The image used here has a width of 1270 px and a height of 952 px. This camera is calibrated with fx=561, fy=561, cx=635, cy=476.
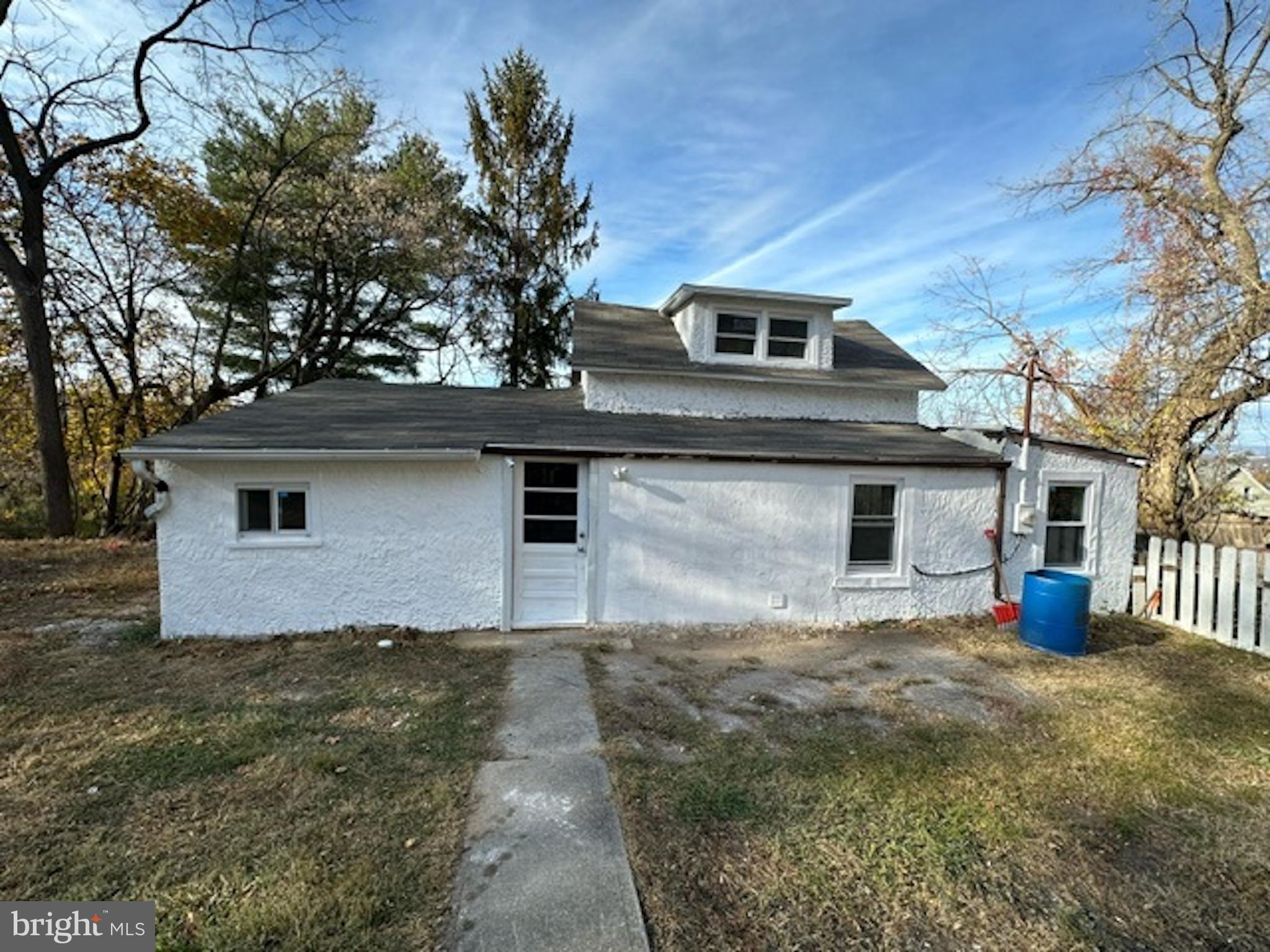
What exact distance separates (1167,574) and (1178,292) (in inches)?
189

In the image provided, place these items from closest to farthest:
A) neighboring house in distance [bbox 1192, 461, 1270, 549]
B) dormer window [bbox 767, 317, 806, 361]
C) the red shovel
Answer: the red shovel
neighboring house in distance [bbox 1192, 461, 1270, 549]
dormer window [bbox 767, 317, 806, 361]

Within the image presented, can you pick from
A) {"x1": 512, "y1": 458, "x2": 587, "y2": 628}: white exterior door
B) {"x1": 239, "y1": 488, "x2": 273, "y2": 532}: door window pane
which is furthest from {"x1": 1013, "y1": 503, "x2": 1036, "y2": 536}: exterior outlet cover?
{"x1": 239, "y1": 488, "x2": 273, "y2": 532}: door window pane

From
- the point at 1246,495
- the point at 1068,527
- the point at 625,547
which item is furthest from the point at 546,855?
the point at 1246,495

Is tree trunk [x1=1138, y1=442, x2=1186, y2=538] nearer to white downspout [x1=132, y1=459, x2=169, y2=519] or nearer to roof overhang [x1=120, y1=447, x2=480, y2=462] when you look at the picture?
roof overhang [x1=120, y1=447, x2=480, y2=462]

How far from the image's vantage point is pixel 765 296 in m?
9.97

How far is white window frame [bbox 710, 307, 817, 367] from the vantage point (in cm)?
1010

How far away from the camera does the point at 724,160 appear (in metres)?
11.5

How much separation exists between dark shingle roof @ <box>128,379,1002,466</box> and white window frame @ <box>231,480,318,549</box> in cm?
55

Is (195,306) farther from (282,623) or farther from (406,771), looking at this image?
(406,771)

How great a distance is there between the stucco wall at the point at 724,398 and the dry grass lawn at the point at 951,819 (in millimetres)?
4862

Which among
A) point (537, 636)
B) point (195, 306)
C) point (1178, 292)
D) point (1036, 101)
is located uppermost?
point (1036, 101)

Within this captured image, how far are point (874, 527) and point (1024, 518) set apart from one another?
2.13 meters

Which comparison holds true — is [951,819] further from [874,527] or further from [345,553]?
[345,553]

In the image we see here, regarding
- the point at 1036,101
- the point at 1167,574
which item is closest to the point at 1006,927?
the point at 1167,574
